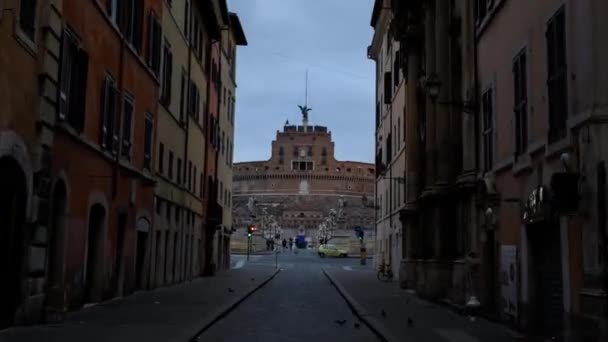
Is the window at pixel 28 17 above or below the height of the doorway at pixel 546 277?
above

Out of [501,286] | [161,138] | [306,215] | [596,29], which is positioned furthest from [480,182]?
[306,215]

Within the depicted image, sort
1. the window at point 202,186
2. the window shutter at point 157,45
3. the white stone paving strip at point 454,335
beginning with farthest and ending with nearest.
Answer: the window at point 202,186, the window shutter at point 157,45, the white stone paving strip at point 454,335

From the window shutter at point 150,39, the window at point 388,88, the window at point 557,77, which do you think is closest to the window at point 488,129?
the window at point 557,77

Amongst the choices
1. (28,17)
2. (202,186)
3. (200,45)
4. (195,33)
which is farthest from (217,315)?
(200,45)

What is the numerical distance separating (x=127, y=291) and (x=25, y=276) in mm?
8976

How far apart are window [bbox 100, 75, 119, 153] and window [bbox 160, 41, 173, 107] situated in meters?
6.89

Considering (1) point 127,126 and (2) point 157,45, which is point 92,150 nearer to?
(1) point 127,126

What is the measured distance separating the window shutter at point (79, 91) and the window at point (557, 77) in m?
10.2

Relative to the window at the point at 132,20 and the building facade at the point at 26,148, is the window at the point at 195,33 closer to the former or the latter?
the window at the point at 132,20

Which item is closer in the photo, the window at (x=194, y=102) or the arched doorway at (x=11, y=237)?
the arched doorway at (x=11, y=237)

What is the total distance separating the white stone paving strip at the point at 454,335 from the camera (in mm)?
13766

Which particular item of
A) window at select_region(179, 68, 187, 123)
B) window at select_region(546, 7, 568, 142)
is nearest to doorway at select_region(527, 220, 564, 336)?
window at select_region(546, 7, 568, 142)

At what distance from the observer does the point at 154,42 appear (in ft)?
82.9

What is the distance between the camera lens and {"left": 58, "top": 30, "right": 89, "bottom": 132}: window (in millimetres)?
15672
